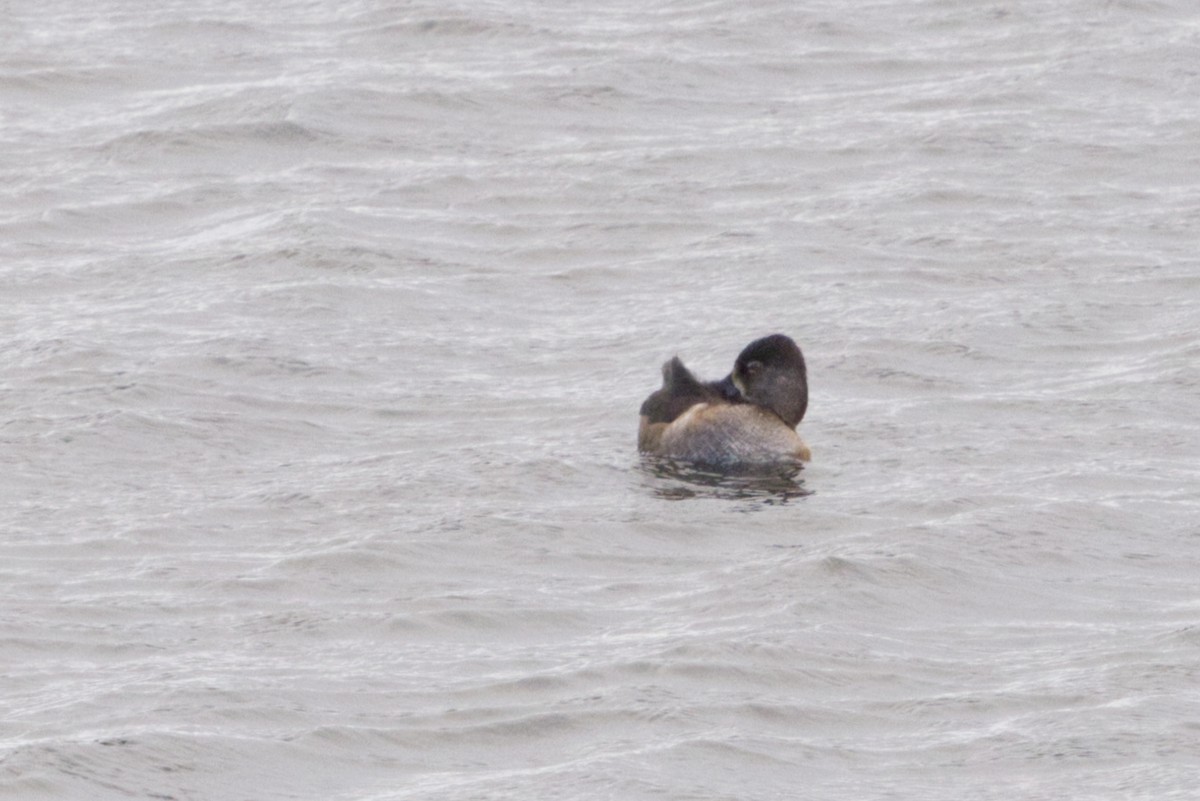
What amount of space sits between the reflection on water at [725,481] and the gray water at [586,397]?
5cm

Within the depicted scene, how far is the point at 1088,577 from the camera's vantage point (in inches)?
421

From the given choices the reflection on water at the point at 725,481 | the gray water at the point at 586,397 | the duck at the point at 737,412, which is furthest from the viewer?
the duck at the point at 737,412

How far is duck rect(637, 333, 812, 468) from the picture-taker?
1260cm

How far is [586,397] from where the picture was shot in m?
13.9

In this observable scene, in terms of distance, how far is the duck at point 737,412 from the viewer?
12.6 m

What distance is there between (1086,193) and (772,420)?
21.0 ft

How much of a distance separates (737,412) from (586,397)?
1384mm

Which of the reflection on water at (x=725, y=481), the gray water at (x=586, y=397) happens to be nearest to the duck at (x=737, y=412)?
the reflection on water at (x=725, y=481)

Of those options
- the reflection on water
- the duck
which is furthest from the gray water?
the duck

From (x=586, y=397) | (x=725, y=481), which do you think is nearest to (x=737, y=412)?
Result: (x=725, y=481)

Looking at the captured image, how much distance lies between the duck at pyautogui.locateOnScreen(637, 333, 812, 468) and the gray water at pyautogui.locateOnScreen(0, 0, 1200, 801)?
0.24 metres

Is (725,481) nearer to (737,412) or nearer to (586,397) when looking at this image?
(737,412)

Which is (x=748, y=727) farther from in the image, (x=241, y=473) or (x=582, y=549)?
(x=241, y=473)

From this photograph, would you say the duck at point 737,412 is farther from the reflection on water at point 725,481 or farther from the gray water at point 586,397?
the gray water at point 586,397
